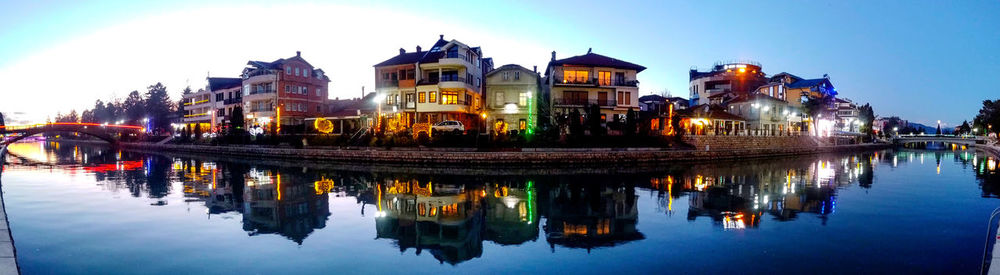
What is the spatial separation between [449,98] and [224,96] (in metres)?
48.9

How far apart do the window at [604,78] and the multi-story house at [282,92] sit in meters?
37.8

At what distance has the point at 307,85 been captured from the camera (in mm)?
72250

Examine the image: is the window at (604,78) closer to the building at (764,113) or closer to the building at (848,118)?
the building at (764,113)

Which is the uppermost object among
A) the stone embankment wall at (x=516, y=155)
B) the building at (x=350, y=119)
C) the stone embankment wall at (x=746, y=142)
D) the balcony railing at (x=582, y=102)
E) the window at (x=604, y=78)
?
the window at (x=604, y=78)

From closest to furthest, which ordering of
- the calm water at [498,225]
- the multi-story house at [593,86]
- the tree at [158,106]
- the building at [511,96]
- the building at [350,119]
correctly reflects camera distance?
the calm water at [498,225] → the building at [511,96] → the building at [350,119] → the multi-story house at [593,86] → the tree at [158,106]

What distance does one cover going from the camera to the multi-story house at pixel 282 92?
69.2m

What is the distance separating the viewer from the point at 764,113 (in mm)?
67312

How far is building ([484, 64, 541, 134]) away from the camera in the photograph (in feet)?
180

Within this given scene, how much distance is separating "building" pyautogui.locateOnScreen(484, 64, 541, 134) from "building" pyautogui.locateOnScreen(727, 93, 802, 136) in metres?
31.2

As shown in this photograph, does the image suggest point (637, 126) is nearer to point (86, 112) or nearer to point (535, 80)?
point (535, 80)

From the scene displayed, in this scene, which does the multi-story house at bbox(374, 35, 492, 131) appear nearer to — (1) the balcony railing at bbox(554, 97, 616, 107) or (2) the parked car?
(2) the parked car

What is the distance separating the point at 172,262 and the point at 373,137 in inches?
1432

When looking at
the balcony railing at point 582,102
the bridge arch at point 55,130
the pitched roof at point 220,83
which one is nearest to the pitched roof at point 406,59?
the balcony railing at point 582,102

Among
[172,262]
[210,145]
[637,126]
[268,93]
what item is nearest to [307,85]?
[268,93]
